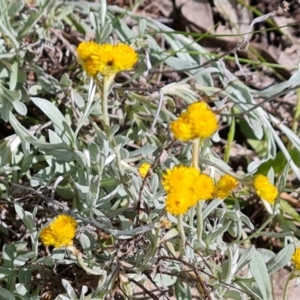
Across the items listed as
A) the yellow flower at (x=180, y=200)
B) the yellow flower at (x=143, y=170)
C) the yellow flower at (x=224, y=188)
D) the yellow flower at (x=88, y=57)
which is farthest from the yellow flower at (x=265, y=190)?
the yellow flower at (x=88, y=57)

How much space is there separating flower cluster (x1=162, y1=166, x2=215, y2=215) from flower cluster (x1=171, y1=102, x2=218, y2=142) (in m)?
0.08

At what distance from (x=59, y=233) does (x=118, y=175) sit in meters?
0.35

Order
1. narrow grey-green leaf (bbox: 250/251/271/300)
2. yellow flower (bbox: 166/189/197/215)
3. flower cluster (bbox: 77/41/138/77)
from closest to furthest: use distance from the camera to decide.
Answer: yellow flower (bbox: 166/189/197/215) < flower cluster (bbox: 77/41/138/77) < narrow grey-green leaf (bbox: 250/251/271/300)

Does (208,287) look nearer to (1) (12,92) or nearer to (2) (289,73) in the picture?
(1) (12,92)

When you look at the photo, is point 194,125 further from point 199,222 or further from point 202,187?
point 199,222

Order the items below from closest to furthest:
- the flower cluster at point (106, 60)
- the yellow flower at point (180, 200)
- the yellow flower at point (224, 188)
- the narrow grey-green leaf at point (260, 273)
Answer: the yellow flower at point (180, 200), the flower cluster at point (106, 60), the yellow flower at point (224, 188), the narrow grey-green leaf at point (260, 273)

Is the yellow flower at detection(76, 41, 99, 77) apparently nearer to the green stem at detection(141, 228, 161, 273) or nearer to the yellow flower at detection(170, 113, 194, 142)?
the yellow flower at detection(170, 113, 194, 142)

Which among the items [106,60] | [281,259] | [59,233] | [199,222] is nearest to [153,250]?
[199,222]

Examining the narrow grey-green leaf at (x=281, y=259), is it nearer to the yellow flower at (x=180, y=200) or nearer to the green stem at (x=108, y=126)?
the green stem at (x=108, y=126)

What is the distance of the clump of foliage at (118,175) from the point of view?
1526 millimetres

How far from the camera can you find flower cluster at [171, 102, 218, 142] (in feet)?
4.34

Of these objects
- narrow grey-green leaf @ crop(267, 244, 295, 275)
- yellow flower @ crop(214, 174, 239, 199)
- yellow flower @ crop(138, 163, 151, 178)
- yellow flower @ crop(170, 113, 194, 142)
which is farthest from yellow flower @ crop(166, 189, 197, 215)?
narrow grey-green leaf @ crop(267, 244, 295, 275)

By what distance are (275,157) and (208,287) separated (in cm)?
Result: 79

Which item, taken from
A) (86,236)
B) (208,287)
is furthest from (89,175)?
(208,287)
